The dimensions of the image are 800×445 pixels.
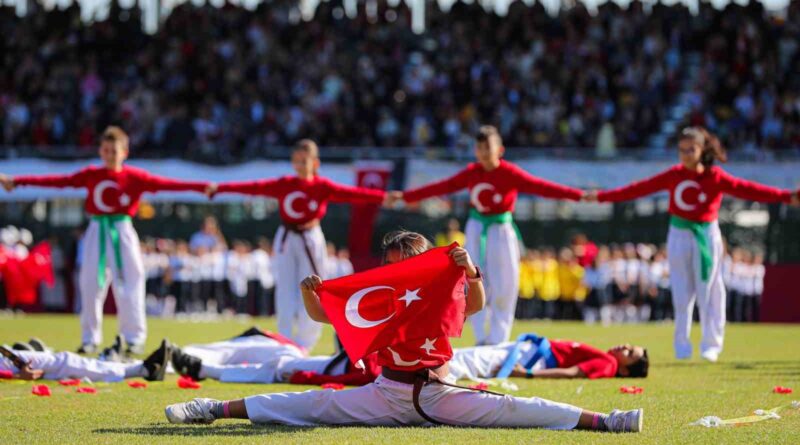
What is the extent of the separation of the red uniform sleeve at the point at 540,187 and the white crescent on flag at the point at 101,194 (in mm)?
4247

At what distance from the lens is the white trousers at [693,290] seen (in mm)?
12773

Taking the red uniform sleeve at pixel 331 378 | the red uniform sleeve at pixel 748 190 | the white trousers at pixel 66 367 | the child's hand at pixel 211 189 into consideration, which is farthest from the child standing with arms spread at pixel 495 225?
the white trousers at pixel 66 367

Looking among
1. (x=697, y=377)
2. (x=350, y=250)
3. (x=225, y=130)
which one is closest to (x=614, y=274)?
(x=350, y=250)

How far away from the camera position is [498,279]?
42.4ft

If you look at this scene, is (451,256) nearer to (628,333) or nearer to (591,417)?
(591,417)

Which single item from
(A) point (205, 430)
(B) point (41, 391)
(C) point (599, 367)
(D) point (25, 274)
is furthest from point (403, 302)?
(D) point (25, 274)

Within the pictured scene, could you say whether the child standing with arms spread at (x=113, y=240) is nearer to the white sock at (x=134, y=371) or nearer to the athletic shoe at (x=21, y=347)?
the athletic shoe at (x=21, y=347)

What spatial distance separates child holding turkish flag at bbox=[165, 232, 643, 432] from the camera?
273 inches

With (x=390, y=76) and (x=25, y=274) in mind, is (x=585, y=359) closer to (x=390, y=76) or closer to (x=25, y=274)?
(x=25, y=274)

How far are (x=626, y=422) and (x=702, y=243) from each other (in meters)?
6.20

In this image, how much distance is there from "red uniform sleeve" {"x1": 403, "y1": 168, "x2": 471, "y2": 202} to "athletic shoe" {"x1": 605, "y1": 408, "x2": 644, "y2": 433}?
633 centimetres

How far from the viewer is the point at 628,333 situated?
1894 cm

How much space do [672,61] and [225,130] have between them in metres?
11.4

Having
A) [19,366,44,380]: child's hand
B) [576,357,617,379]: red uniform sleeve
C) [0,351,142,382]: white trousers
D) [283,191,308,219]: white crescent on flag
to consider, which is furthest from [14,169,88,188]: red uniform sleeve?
[576,357,617,379]: red uniform sleeve
